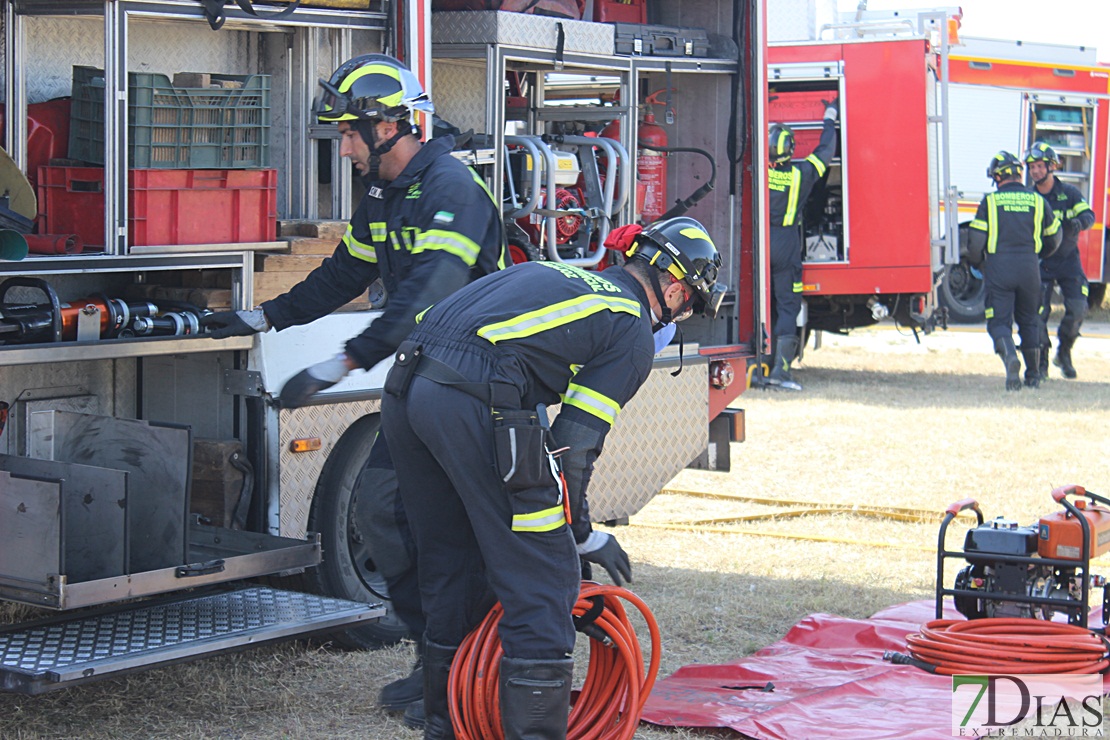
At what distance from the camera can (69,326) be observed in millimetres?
4516

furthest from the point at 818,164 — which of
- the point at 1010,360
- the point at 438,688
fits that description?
the point at 438,688

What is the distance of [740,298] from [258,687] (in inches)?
134

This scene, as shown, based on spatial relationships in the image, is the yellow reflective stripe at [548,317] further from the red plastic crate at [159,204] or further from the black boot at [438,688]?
the red plastic crate at [159,204]

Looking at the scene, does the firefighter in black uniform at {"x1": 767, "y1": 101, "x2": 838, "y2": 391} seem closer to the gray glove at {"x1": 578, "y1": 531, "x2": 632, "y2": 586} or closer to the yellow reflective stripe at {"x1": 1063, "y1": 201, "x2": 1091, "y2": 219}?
the yellow reflective stripe at {"x1": 1063, "y1": 201, "x2": 1091, "y2": 219}

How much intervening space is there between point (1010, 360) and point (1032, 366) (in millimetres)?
302

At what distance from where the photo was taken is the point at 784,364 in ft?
42.9

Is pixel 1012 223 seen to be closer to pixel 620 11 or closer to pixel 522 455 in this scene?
pixel 620 11

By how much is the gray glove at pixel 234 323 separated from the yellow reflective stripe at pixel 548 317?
156cm

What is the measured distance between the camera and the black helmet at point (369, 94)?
4.54 metres

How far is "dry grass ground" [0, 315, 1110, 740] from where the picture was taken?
462 centimetres

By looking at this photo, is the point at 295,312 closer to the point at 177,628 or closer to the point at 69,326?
the point at 69,326

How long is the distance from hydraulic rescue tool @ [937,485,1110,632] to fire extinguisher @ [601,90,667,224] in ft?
8.88

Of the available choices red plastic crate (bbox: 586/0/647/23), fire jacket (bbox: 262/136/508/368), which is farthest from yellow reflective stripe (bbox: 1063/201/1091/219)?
fire jacket (bbox: 262/136/508/368)

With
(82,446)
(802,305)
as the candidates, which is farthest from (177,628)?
(802,305)
